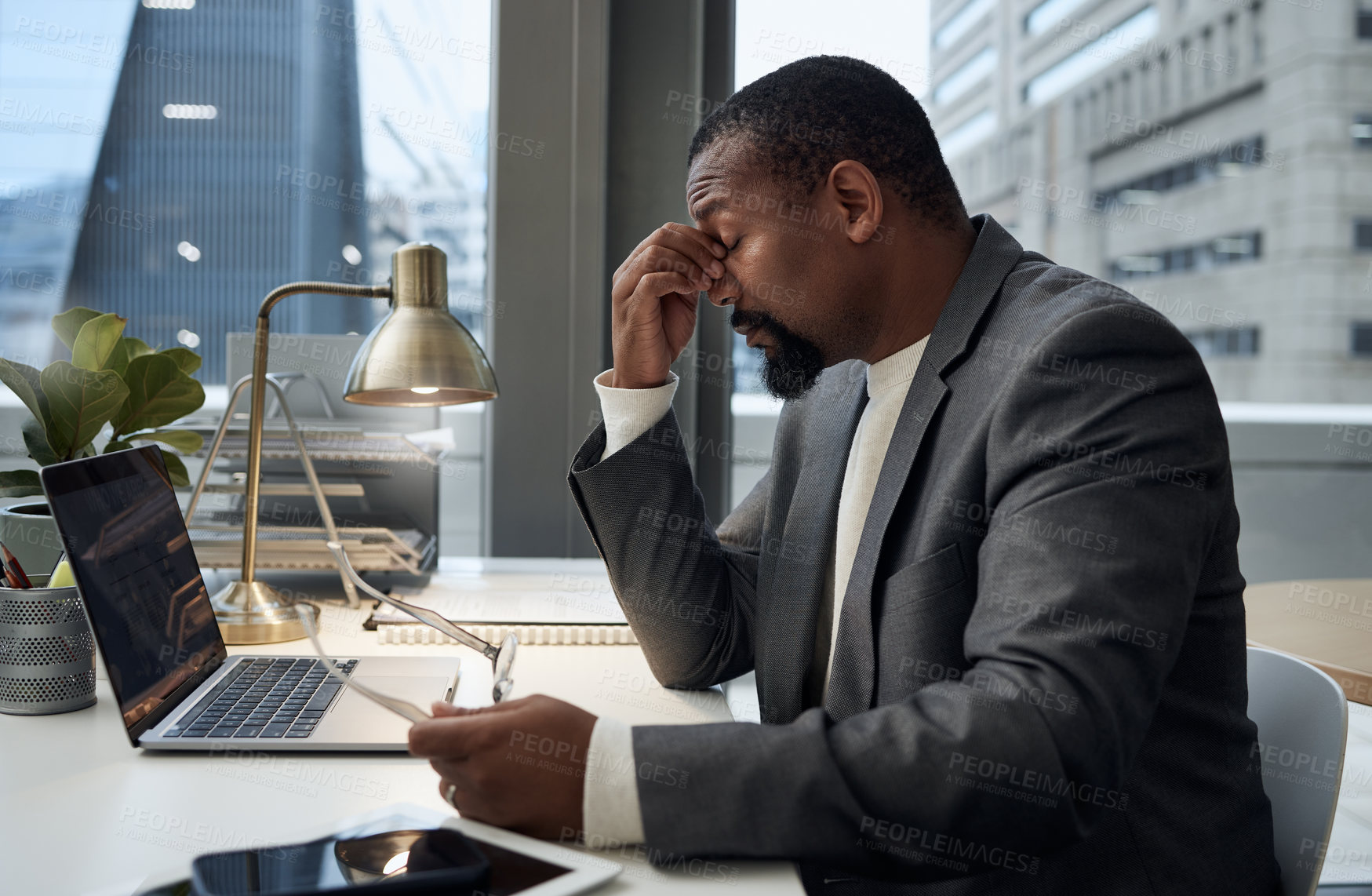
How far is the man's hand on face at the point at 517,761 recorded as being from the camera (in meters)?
0.67

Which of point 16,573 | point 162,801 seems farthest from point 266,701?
point 16,573

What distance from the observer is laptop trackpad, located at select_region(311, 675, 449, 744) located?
2.82ft

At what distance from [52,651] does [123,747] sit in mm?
176

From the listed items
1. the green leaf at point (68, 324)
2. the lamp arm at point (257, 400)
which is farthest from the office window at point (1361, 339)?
the green leaf at point (68, 324)

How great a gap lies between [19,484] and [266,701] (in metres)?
0.49

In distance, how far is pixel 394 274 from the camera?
1.29 m

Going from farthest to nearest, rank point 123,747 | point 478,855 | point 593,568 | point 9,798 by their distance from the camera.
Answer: point 593,568 < point 123,747 < point 9,798 < point 478,855

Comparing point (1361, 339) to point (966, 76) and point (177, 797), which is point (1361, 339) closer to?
point (966, 76)

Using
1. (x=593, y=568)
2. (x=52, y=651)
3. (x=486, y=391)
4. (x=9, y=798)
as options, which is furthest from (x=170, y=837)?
(x=593, y=568)

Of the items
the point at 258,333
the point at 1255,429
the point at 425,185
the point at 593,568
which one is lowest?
the point at 593,568

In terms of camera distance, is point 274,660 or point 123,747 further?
point 274,660

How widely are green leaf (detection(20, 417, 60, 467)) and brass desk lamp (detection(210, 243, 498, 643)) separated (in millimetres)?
234

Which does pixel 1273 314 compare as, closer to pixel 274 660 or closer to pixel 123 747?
pixel 274 660

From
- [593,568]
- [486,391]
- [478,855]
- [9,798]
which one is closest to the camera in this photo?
[478,855]
